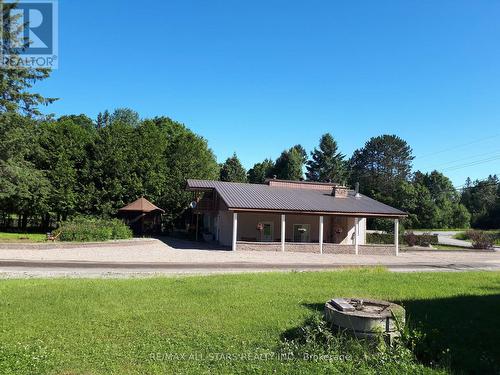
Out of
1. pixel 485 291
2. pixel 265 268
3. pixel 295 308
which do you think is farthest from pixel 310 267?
pixel 295 308

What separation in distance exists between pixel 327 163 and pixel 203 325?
67700mm

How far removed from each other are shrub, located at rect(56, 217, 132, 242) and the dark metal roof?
6794mm

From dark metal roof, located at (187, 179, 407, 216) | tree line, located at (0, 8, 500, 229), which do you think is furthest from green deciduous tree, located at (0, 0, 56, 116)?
dark metal roof, located at (187, 179, 407, 216)

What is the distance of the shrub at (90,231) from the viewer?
26.4m

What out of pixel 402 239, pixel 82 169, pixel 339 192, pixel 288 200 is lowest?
pixel 402 239

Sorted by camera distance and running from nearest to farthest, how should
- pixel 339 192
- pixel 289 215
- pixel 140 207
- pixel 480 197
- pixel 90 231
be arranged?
pixel 90 231 < pixel 289 215 < pixel 140 207 < pixel 339 192 < pixel 480 197

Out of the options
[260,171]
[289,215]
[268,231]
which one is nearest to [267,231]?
[268,231]

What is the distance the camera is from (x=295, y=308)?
27.7 feet

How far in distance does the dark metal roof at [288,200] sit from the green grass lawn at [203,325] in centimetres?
1649

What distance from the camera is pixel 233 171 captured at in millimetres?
64062

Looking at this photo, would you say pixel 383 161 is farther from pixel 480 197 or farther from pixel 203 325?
pixel 203 325

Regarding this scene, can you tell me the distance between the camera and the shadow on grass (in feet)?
18.4

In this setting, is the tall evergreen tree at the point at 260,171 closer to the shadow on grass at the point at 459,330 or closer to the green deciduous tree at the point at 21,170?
the green deciduous tree at the point at 21,170

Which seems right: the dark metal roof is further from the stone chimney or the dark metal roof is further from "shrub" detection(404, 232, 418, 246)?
"shrub" detection(404, 232, 418, 246)
